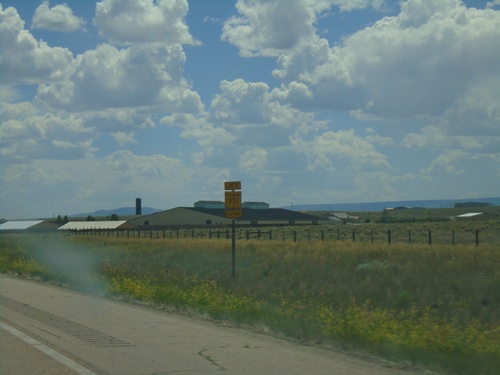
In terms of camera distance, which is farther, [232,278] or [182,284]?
[232,278]

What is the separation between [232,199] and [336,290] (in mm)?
5938

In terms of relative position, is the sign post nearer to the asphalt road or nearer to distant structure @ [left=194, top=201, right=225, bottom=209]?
the asphalt road

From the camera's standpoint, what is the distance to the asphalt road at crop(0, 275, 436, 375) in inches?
379

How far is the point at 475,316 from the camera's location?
18.3 m

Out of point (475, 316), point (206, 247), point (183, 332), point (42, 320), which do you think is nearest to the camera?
point (183, 332)

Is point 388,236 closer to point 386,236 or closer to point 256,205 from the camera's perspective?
point 386,236

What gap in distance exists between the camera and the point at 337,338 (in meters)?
12.0

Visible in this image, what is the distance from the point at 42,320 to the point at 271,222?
104397mm

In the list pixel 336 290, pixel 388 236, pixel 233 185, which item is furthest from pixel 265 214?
pixel 336 290

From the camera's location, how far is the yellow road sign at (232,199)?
26.5 metres

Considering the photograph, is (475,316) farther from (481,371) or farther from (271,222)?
(271,222)

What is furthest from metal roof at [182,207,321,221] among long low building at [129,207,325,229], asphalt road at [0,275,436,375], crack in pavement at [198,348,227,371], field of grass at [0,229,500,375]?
crack in pavement at [198,348,227,371]

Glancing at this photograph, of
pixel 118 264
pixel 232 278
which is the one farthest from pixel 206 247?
pixel 232 278

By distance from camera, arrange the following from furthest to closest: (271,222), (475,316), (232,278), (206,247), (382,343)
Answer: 1. (271,222)
2. (206,247)
3. (232,278)
4. (475,316)
5. (382,343)
